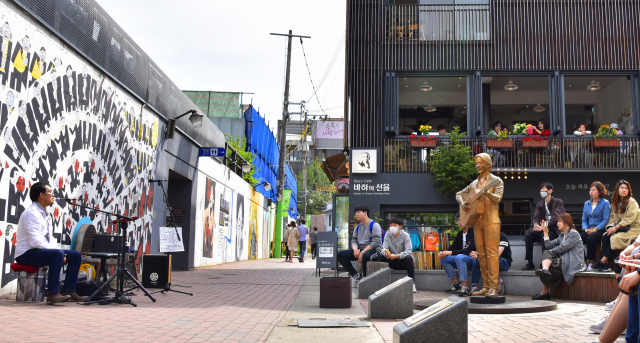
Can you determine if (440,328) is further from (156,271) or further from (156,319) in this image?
(156,271)

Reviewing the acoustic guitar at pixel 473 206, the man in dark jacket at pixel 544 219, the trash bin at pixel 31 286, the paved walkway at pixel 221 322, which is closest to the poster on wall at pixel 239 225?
the man in dark jacket at pixel 544 219

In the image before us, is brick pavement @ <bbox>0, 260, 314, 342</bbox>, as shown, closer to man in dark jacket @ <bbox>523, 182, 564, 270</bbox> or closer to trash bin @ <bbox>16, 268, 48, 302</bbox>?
trash bin @ <bbox>16, 268, 48, 302</bbox>

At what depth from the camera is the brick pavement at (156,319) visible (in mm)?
5516

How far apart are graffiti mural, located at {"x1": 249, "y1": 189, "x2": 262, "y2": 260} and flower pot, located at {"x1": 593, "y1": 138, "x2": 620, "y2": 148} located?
17.0m

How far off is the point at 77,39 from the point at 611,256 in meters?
10.1

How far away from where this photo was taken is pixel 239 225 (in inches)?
1044

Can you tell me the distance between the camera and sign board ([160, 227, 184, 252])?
1026cm

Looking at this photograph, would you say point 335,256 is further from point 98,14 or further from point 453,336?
point 453,336

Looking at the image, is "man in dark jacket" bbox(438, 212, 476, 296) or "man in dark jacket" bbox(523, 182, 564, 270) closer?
"man in dark jacket" bbox(438, 212, 476, 296)

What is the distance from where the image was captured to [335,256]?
13.9m

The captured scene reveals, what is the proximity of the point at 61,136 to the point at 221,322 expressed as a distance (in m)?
4.97

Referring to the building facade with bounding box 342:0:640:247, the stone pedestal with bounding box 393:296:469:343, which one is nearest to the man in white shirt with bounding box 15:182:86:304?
the stone pedestal with bounding box 393:296:469:343

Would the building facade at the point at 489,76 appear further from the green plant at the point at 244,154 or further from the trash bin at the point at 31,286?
the trash bin at the point at 31,286

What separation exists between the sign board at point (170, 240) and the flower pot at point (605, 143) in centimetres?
1382
